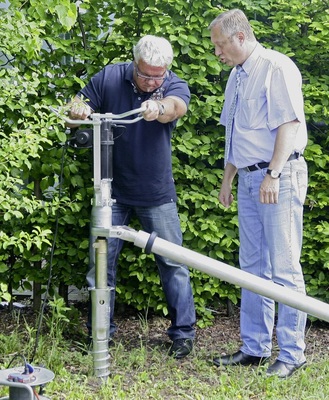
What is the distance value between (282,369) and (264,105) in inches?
63.0

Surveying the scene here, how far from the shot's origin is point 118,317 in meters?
5.84

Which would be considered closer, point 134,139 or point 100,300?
point 100,300

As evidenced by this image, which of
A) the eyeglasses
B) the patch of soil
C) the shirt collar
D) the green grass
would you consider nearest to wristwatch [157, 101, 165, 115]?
the eyeglasses

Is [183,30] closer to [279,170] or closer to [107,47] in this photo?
[107,47]

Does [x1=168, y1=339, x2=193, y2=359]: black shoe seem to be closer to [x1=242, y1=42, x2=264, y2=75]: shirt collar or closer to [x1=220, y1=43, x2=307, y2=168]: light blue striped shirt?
[x1=220, y1=43, x2=307, y2=168]: light blue striped shirt

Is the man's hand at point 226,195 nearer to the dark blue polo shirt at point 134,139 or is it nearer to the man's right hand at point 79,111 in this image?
the dark blue polo shirt at point 134,139

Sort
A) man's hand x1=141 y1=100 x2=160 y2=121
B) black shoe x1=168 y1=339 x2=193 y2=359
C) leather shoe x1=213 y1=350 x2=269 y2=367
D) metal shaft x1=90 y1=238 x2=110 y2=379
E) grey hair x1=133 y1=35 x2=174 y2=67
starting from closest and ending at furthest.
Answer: metal shaft x1=90 y1=238 x2=110 y2=379, man's hand x1=141 y1=100 x2=160 y2=121, grey hair x1=133 y1=35 x2=174 y2=67, leather shoe x1=213 y1=350 x2=269 y2=367, black shoe x1=168 y1=339 x2=193 y2=359

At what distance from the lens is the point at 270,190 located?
438 centimetres

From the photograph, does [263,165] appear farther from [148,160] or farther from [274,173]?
[148,160]

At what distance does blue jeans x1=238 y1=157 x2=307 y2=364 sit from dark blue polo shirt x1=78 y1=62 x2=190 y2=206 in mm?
572

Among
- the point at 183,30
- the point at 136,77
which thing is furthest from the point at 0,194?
the point at 183,30

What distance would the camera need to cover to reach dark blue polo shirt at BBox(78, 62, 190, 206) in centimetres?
486

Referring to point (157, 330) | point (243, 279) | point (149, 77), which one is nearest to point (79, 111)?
point (149, 77)

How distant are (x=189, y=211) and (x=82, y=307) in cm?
121
